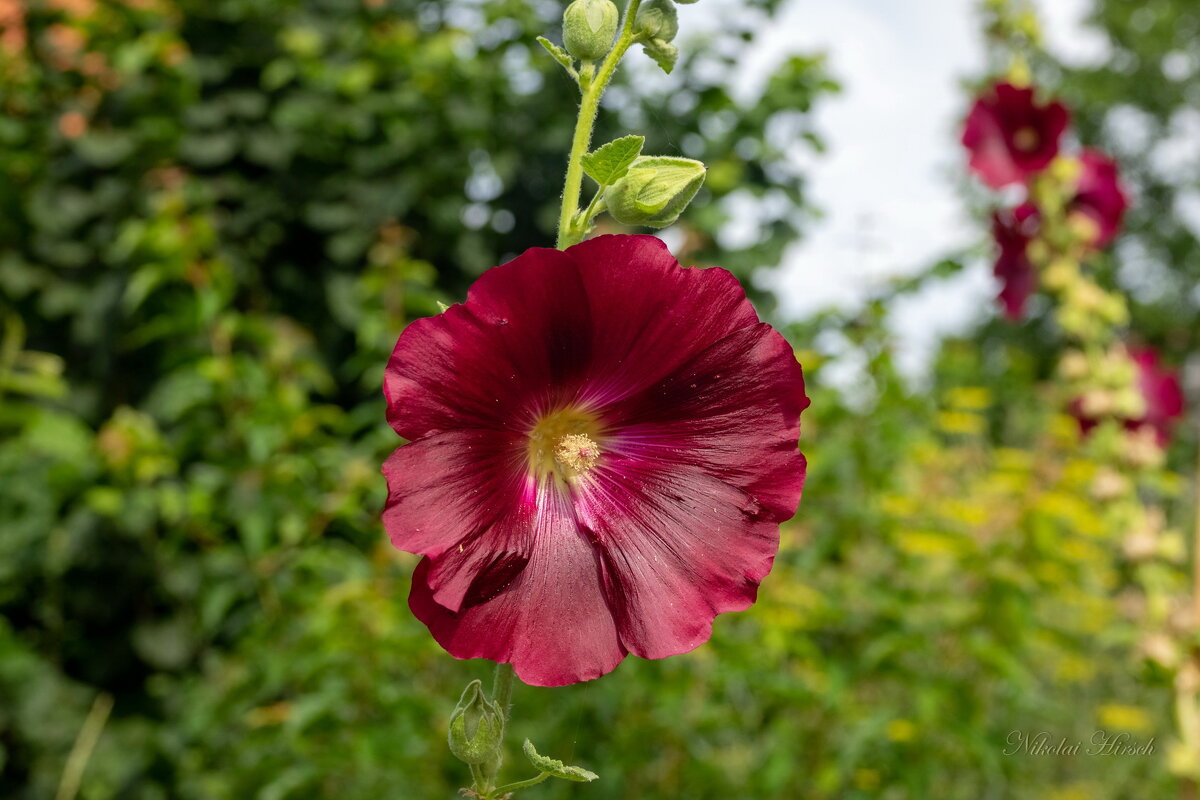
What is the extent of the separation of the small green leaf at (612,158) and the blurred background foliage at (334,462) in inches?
43.1

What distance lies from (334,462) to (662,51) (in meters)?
1.33

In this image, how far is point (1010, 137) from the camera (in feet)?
5.88

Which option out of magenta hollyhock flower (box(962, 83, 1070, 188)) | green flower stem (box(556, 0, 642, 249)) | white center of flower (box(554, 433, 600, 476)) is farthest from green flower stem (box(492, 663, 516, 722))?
magenta hollyhock flower (box(962, 83, 1070, 188))

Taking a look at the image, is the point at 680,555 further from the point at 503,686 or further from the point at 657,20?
the point at 657,20

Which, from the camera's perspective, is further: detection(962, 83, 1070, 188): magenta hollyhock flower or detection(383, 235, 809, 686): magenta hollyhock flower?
detection(962, 83, 1070, 188): magenta hollyhock flower

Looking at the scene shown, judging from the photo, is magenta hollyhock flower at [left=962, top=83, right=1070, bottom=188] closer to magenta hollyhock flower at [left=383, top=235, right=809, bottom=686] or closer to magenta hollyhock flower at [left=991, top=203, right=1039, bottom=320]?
magenta hollyhock flower at [left=991, top=203, right=1039, bottom=320]

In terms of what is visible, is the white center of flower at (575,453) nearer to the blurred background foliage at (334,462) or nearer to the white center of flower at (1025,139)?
the blurred background foliage at (334,462)

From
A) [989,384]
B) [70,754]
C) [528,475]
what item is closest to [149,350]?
[70,754]

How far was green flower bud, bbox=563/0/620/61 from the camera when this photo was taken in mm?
673

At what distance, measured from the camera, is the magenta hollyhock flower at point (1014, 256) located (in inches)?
73.2

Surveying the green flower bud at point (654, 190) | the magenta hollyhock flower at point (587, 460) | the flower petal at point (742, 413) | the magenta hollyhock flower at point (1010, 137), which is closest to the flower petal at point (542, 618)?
the magenta hollyhock flower at point (587, 460)

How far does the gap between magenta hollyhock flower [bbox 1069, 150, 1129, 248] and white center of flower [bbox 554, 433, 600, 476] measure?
56.1 inches

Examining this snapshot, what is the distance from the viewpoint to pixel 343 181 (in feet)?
8.36

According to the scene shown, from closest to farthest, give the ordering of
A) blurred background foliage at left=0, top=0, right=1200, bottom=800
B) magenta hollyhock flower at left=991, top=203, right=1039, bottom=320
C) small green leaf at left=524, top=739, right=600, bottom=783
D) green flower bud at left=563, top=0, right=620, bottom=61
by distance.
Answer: small green leaf at left=524, top=739, right=600, bottom=783 → green flower bud at left=563, top=0, right=620, bottom=61 → blurred background foliage at left=0, top=0, right=1200, bottom=800 → magenta hollyhock flower at left=991, top=203, right=1039, bottom=320
